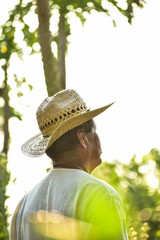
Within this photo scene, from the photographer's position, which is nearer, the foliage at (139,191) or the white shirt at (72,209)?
the white shirt at (72,209)

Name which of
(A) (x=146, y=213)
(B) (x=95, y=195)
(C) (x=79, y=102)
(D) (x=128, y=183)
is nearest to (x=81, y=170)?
(B) (x=95, y=195)

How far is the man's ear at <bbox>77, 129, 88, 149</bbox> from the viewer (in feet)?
8.20

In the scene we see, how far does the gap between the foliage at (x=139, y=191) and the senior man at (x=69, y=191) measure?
97.5 inches

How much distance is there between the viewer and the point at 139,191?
7441 millimetres

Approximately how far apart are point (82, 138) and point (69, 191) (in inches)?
11.1

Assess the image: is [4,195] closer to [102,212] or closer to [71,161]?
[71,161]

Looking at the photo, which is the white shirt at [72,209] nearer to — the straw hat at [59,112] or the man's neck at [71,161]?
the man's neck at [71,161]

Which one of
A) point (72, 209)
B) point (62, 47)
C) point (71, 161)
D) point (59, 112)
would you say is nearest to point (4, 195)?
point (62, 47)

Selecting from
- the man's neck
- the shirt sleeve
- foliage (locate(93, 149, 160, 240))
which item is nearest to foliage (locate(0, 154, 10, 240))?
foliage (locate(93, 149, 160, 240))

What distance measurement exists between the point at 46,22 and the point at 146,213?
11.1 feet

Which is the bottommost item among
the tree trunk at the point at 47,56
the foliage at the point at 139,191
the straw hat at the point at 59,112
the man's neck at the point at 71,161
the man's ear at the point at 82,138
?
the foliage at the point at 139,191

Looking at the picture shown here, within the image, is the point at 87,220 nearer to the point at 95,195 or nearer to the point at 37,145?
the point at 95,195

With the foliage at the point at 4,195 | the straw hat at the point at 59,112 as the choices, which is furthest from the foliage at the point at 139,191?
the straw hat at the point at 59,112

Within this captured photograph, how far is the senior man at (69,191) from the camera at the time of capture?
7.51 feet
